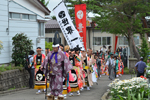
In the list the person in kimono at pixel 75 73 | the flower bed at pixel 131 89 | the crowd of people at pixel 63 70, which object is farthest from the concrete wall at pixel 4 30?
the flower bed at pixel 131 89

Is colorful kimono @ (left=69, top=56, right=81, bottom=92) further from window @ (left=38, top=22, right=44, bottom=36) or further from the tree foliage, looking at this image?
the tree foliage

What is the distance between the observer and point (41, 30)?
1975 centimetres

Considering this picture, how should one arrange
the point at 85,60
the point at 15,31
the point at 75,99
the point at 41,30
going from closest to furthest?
the point at 75,99 < the point at 85,60 < the point at 15,31 < the point at 41,30

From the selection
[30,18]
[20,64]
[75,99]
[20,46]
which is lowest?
[75,99]

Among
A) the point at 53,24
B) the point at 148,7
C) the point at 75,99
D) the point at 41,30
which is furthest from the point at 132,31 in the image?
the point at 53,24

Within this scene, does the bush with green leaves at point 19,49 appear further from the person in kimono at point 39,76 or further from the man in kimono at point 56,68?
the man in kimono at point 56,68

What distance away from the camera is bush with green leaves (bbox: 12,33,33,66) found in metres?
15.2

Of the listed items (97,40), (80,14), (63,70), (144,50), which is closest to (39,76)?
(63,70)

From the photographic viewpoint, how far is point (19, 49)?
15.3m

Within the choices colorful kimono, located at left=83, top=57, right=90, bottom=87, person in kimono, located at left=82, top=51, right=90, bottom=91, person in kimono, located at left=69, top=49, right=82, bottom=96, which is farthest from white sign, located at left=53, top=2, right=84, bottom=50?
person in kimono, located at left=69, top=49, right=82, bottom=96

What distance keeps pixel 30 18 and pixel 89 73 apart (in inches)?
251

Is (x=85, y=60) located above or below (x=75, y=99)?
above

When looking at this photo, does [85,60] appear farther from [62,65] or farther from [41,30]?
[41,30]

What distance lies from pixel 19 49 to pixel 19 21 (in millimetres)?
2304
